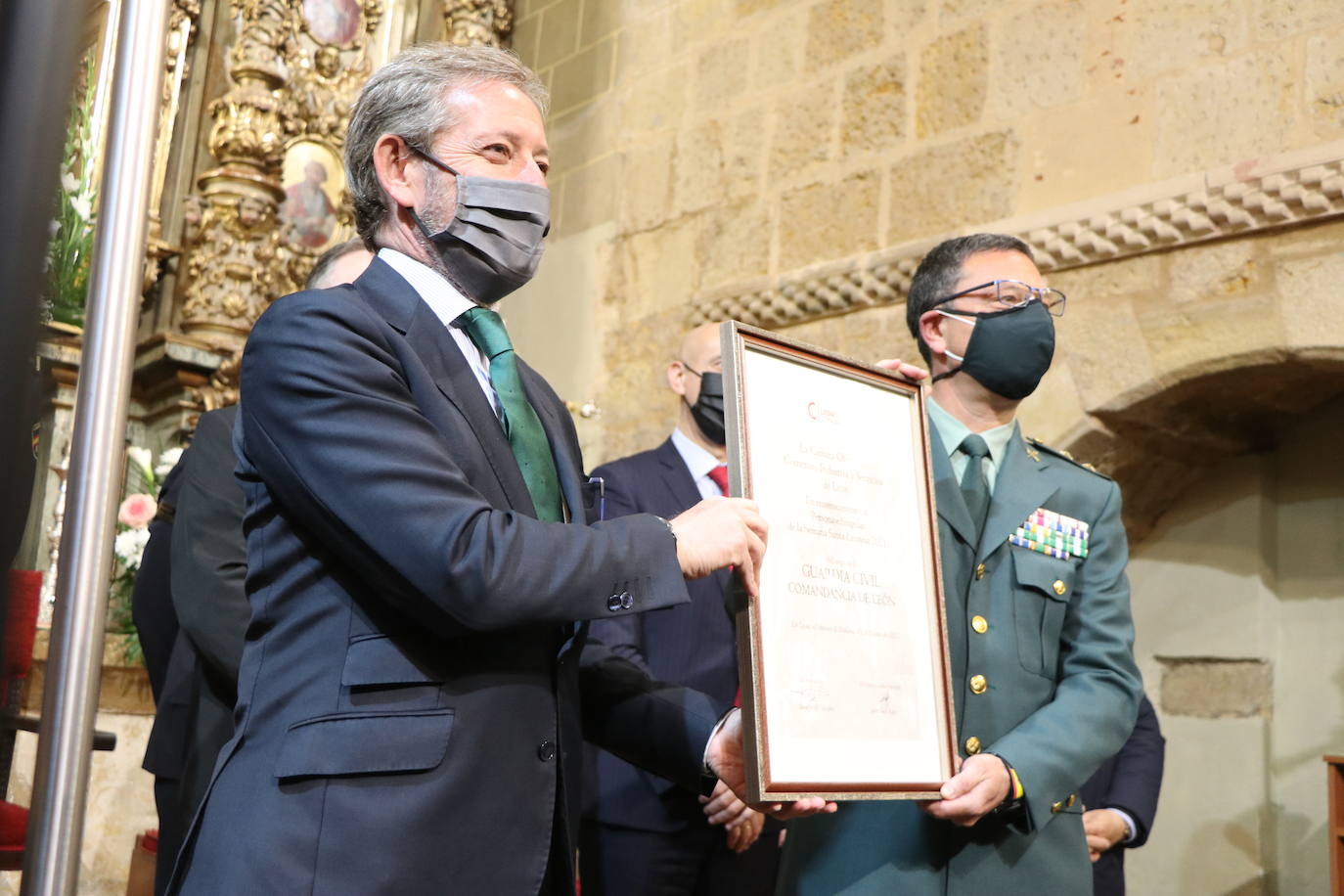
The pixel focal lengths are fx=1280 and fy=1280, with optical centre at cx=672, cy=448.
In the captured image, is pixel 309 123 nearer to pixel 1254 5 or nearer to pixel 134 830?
pixel 134 830

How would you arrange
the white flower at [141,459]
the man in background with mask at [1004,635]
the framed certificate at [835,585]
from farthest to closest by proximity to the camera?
the white flower at [141,459], the man in background with mask at [1004,635], the framed certificate at [835,585]

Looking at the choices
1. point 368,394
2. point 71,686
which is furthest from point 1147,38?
point 71,686

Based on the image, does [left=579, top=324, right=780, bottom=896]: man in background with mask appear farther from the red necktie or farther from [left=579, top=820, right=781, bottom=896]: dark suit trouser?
the red necktie

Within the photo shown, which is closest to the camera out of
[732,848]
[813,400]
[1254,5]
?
[813,400]

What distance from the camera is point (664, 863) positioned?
2.87m

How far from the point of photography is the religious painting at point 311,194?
555cm

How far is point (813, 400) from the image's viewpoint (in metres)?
1.81

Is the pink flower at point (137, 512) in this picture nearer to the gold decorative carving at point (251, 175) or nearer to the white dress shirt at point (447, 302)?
the gold decorative carving at point (251, 175)

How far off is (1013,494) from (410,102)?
1.15m

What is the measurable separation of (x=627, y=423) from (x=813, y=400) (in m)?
3.84

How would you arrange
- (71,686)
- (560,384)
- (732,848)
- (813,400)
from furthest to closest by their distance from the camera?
(560,384)
(732,848)
(813,400)
(71,686)

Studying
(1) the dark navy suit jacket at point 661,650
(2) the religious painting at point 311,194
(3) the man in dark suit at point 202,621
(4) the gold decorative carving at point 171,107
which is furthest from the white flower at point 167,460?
(1) the dark navy suit jacket at point 661,650

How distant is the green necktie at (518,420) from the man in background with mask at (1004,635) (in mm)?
705

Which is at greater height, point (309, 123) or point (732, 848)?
point (309, 123)
